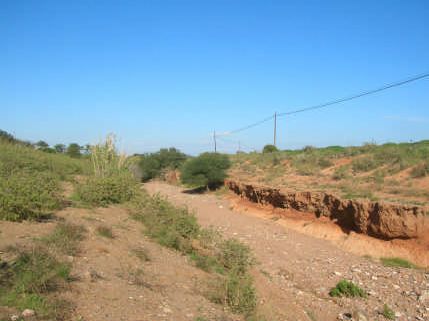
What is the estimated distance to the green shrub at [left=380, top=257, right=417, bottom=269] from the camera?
9.72m

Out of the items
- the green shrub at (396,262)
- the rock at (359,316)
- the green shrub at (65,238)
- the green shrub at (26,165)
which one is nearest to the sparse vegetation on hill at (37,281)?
the green shrub at (65,238)

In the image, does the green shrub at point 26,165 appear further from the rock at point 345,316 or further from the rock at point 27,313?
the rock at point 345,316

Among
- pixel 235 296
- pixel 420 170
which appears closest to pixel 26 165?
pixel 235 296

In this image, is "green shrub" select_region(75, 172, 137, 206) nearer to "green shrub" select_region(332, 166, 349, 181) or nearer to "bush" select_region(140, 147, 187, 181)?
"green shrub" select_region(332, 166, 349, 181)

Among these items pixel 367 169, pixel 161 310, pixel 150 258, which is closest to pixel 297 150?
pixel 367 169

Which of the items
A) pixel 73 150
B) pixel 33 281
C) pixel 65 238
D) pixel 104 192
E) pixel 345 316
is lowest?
pixel 345 316

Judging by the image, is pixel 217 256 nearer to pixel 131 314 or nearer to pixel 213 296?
pixel 213 296

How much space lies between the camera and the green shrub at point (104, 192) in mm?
12086

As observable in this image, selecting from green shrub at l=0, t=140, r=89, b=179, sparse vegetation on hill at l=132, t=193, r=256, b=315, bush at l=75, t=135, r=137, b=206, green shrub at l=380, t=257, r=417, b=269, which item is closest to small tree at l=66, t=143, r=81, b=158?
green shrub at l=0, t=140, r=89, b=179

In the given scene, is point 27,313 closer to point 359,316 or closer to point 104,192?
point 359,316

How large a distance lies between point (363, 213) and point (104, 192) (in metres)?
8.48

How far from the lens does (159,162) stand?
44.0 meters

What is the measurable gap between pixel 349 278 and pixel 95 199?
781 centimetres

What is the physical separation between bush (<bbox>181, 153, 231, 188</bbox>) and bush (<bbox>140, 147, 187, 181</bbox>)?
43.1 ft
